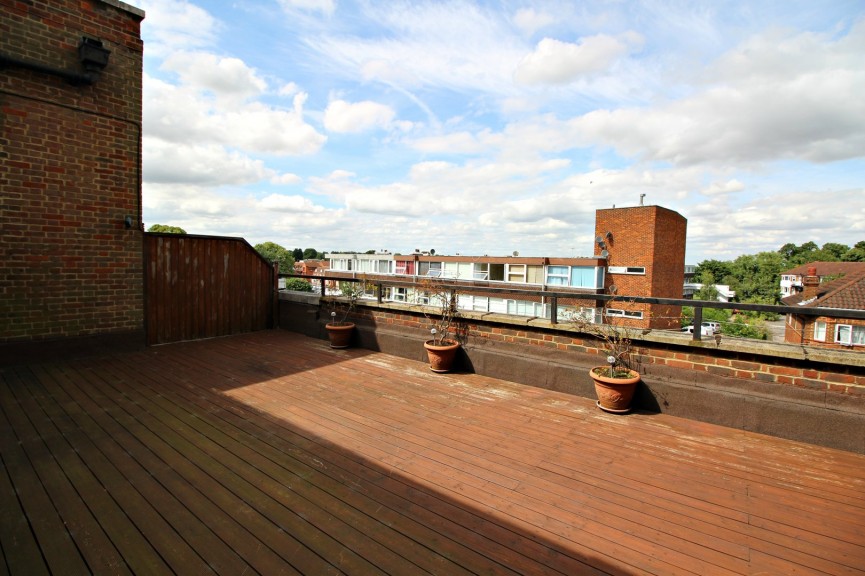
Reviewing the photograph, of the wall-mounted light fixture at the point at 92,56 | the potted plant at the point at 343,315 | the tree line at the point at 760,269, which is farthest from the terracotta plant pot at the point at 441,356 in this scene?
the tree line at the point at 760,269

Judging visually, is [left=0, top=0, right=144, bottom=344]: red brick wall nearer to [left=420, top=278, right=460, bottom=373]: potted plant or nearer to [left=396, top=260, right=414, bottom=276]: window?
[left=420, top=278, right=460, bottom=373]: potted plant

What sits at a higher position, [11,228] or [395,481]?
[11,228]

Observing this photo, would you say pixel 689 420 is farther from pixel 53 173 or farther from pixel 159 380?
pixel 53 173

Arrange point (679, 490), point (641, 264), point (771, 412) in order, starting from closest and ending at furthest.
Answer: point (679, 490), point (771, 412), point (641, 264)

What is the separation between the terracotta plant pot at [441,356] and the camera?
5.06 m

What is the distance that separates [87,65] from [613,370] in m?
7.24

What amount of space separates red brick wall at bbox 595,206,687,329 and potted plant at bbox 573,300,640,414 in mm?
21112

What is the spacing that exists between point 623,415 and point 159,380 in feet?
16.2

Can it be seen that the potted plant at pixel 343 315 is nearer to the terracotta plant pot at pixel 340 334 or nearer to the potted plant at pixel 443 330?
the terracotta plant pot at pixel 340 334

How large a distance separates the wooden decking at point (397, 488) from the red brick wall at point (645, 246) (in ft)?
72.6

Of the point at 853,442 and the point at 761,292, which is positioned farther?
the point at 761,292

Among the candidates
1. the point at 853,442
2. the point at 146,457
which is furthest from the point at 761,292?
the point at 146,457

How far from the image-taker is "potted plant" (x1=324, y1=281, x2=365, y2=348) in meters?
6.29

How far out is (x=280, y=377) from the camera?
4789mm
